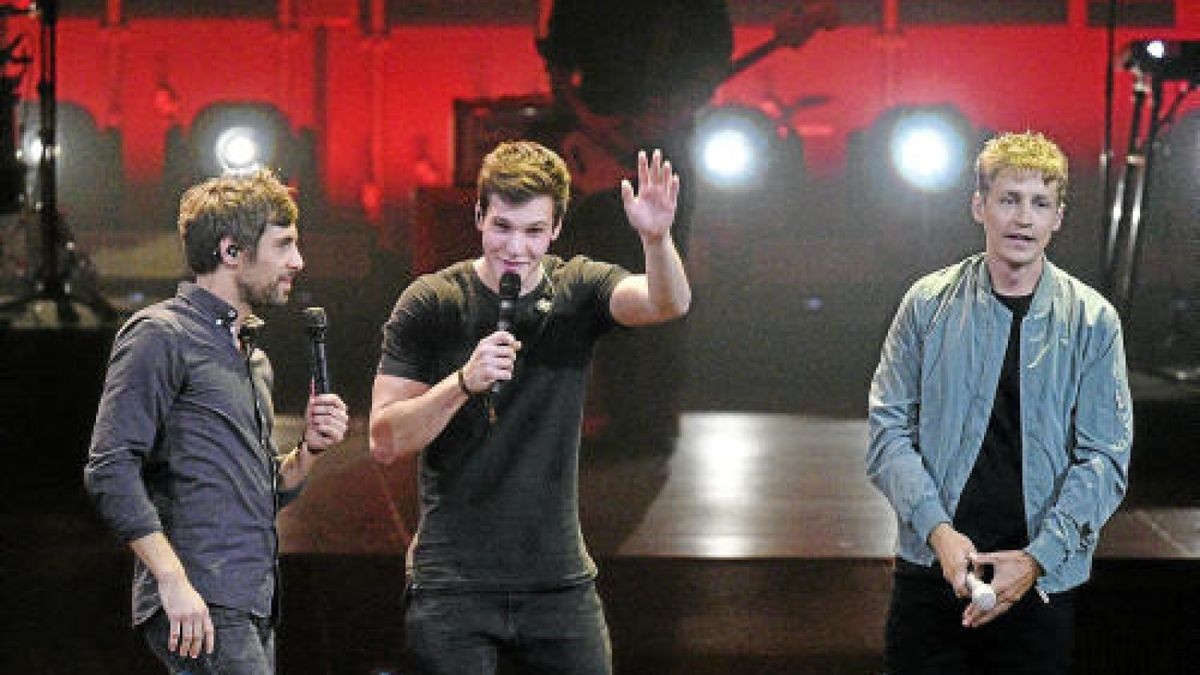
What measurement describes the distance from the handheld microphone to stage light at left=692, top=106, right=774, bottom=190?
527cm

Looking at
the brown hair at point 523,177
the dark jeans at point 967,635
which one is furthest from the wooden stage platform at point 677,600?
the brown hair at point 523,177

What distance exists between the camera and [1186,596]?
419 centimetres

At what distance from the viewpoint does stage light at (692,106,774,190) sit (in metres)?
7.96

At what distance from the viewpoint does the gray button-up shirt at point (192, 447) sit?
269cm

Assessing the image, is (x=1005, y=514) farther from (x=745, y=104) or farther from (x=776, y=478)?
(x=745, y=104)

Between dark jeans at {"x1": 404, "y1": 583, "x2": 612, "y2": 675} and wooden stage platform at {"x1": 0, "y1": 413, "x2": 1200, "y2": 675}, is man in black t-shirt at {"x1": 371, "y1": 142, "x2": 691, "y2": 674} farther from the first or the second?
wooden stage platform at {"x1": 0, "y1": 413, "x2": 1200, "y2": 675}

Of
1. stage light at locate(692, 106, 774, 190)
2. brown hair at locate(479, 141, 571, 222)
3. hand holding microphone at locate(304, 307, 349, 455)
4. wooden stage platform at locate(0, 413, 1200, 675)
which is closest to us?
hand holding microphone at locate(304, 307, 349, 455)

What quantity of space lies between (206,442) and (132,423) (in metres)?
0.13

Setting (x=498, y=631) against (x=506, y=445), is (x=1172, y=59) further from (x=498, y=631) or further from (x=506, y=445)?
(x=498, y=631)

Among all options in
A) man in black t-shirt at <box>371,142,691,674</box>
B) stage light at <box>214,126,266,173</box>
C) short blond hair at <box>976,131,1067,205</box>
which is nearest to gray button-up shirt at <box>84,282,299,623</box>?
man in black t-shirt at <box>371,142,691,674</box>

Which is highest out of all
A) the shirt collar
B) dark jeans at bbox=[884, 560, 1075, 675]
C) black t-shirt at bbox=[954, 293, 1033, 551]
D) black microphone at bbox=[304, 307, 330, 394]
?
the shirt collar

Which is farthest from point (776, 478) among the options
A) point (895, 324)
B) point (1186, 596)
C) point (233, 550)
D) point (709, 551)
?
point (233, 550)

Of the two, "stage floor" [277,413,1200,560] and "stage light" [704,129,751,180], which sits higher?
"stage light" [704,129,751,180]

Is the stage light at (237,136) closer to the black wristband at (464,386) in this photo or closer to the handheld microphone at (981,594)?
the black wristband at (464,386)
